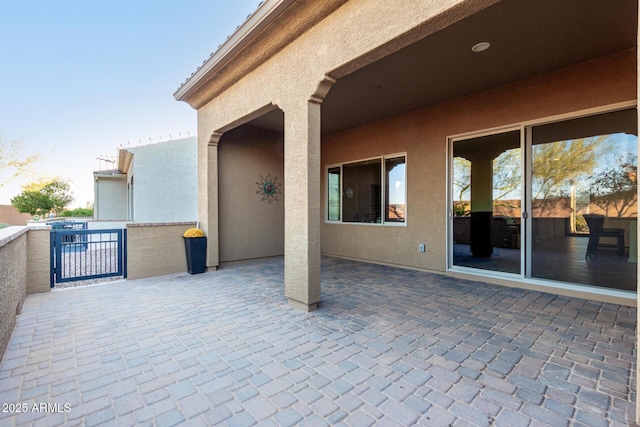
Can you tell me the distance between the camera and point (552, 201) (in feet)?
14.1

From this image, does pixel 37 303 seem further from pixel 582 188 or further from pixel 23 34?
pixel 23 34

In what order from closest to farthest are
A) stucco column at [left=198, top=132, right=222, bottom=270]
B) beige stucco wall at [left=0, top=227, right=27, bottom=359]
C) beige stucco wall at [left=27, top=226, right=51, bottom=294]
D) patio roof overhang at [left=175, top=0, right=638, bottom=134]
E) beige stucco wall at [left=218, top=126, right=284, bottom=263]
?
beige stucco wall at [left=0, top=227, right=27, bottom=359]
patio roof overhang at [left=175, top=0, right=638, bottom=134]
beige stucco wall at [left=27, top=226, right=51, bottom=294]
stucco column at [left=198, top=132, right=222, bottom=270]
beige stucco wall at [left=218, top=126, right=284, bottom=263]

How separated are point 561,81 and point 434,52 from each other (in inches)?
84.7

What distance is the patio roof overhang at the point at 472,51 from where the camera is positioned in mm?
2922

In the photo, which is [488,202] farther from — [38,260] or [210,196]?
[38,260]

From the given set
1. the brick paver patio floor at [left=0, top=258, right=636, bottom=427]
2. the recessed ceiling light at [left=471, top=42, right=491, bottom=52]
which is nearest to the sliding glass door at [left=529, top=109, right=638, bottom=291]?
the brick paver patio floor at [left=0, top=258, right=636, bottom=427]

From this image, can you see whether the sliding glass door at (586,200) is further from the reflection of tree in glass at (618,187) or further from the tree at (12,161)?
the tree at (12,161)

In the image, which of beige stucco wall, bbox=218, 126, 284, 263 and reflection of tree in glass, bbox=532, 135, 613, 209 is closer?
reflection of tree in glass, bbox=532, 135, 613, 209

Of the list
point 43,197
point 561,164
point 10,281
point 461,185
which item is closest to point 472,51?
point 561,164

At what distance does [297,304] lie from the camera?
12.0 ft

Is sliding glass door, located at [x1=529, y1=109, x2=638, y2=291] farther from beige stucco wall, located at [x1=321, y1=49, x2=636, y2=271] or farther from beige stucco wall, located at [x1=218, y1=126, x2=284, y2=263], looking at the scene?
beige stucco wall, located at [x1=218, y1=126, x2=284, y2=263]

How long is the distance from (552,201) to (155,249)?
6.93 meters

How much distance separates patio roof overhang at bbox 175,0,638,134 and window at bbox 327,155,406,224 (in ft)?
4.87

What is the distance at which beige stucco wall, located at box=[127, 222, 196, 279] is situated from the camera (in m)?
5.19
